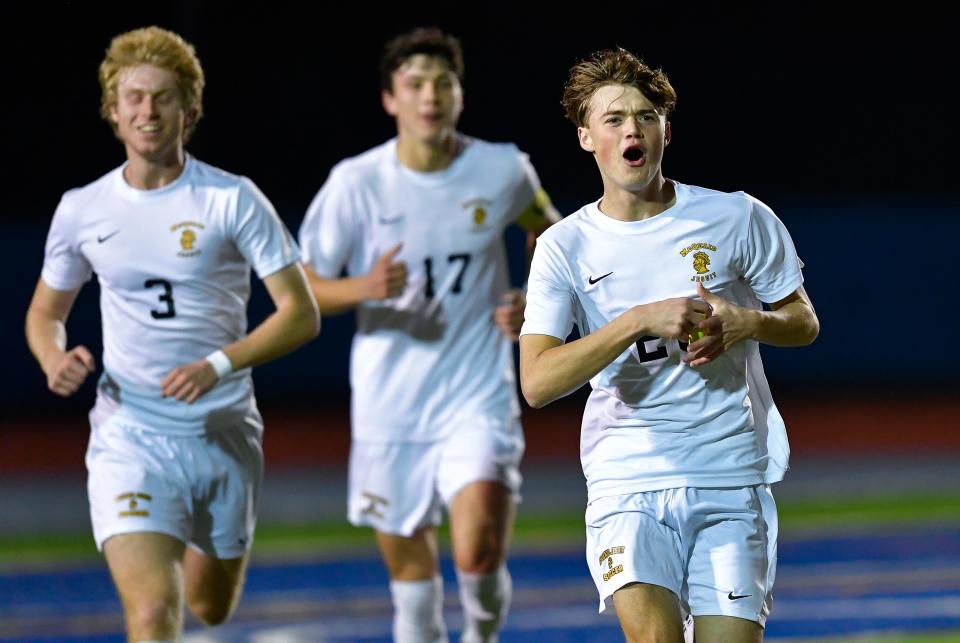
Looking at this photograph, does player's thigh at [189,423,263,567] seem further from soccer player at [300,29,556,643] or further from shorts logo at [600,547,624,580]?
shorts logo at [600,547,624,580]

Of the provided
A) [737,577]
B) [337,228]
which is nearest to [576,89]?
[737,577]

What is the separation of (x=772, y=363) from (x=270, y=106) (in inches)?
255

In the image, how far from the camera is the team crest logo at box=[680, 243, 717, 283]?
14.8 feet

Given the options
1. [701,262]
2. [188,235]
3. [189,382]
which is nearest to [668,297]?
[701,262]

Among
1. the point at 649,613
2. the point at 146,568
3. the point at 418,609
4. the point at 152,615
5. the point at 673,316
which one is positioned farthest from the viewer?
the point at 418,609

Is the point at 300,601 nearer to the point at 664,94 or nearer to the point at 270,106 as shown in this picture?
the point at 664,94

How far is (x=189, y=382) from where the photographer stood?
5.42 metres

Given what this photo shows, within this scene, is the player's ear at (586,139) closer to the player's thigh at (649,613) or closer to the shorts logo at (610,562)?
the shorts logo at (610,562)

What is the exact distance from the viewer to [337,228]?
703cm

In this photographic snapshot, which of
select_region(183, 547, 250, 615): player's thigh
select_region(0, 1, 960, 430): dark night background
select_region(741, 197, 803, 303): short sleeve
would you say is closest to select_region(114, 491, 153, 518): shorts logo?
select_region(183, 547, 250, 615): player's thigh

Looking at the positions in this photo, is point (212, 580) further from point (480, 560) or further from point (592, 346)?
point (592, 346)

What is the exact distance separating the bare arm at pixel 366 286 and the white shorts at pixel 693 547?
227 centimetres

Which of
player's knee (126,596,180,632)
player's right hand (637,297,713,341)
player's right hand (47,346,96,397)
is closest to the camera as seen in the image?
player's right hand (637,297,713,341)

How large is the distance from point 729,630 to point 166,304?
7.98 ft
